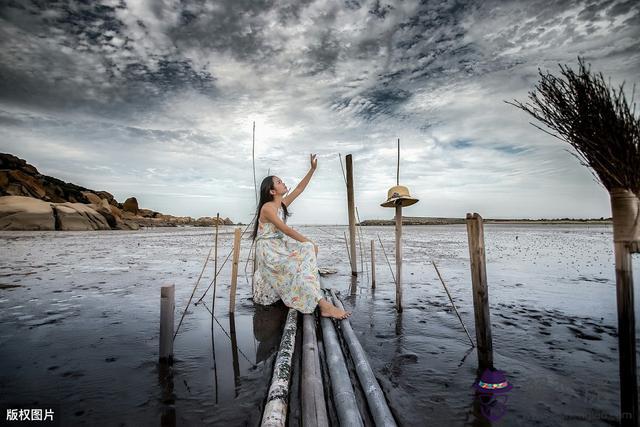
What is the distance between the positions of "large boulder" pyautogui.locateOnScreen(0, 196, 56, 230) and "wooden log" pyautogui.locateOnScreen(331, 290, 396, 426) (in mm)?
35132

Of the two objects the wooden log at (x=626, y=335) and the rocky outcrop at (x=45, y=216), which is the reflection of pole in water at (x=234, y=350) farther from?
the rocky outcrop at (x=45, y=216)

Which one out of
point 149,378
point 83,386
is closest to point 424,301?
point 149,378

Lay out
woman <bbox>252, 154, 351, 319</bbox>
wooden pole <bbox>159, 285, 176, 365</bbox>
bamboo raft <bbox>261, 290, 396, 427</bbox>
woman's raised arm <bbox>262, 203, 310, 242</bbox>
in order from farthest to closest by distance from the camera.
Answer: woman's raised arm <bbox>262, 203, 310, 242</bbox>
woman <bbox>252, 154, 351, 319</bbox>
wooden pole <bbox>159, 285, 176, 365</bbox>
bamboo raft <bbox>261, 290, 396, 427</bbox>

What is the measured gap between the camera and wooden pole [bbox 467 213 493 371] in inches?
135

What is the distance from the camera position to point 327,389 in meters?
3.14

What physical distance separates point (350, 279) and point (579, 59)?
820 cm

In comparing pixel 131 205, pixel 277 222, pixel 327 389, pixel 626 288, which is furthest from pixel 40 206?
pixel 626 288

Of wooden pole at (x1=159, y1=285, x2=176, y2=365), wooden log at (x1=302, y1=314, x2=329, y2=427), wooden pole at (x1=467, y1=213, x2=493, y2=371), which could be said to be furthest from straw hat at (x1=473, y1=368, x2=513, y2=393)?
wooden pole at (x1=159, y1=285, x2=176, y2=365)

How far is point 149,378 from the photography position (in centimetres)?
336

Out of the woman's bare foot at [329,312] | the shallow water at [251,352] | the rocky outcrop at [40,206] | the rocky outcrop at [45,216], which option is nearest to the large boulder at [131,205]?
the rocky outcrop at [40,206]

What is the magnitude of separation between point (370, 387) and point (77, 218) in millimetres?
37877

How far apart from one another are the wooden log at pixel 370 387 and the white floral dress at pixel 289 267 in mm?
1035

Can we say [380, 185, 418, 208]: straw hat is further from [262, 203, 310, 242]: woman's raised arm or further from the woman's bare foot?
the woman's bare foot

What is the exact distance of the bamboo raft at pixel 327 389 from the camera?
2365mm
